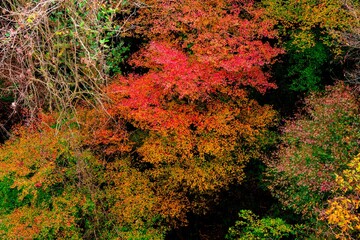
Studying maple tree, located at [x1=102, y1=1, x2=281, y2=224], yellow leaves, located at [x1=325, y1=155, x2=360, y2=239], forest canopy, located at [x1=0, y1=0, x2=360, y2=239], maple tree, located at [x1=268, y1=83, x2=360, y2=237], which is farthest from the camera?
maple tree, located at [x1=102, y1=1, x2=281, y2=224]

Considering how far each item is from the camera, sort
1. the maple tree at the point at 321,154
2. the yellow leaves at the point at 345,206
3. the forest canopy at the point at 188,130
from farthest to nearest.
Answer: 1. the forest canopy at the point at 188,130
2. the maple tree at the point at 321,154
3. the yellow leaves at the point at 345,206

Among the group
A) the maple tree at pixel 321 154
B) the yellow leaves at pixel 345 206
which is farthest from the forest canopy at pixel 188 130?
the yellow leaves at pixel 345 206

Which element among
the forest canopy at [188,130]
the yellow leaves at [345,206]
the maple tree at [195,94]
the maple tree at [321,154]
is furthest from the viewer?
the maple tree at [195,94]

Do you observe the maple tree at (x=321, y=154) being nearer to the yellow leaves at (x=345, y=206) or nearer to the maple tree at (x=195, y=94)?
the maple tree at (x=195, y=94)

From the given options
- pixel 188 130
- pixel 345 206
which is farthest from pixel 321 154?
pixel 345 206

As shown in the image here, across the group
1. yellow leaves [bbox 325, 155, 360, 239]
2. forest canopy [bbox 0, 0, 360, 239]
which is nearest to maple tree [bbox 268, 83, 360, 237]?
forest canopy [bbox 0, 0, 360, 239]

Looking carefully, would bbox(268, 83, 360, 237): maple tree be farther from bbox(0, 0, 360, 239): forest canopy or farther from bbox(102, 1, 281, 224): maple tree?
bbox(102, 1, 281, 224): maple tree

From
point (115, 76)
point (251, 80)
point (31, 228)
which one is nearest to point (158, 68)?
point (115, 76)

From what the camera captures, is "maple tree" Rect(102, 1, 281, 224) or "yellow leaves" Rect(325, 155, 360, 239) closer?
"yellow leaves" Rect(325, 155, 360, 239)

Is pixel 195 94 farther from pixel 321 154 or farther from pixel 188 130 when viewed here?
pixel 321 154

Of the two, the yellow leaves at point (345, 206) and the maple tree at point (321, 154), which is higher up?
the yellow leaves at point (345, 206)

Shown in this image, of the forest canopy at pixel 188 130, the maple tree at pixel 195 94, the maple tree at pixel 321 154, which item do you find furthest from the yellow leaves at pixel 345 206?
the maple tree at pixel 195 94

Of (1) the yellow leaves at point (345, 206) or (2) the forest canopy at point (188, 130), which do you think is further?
(2) the forest canopy at point (188, 130)

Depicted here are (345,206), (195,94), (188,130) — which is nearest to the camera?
(345,206)
